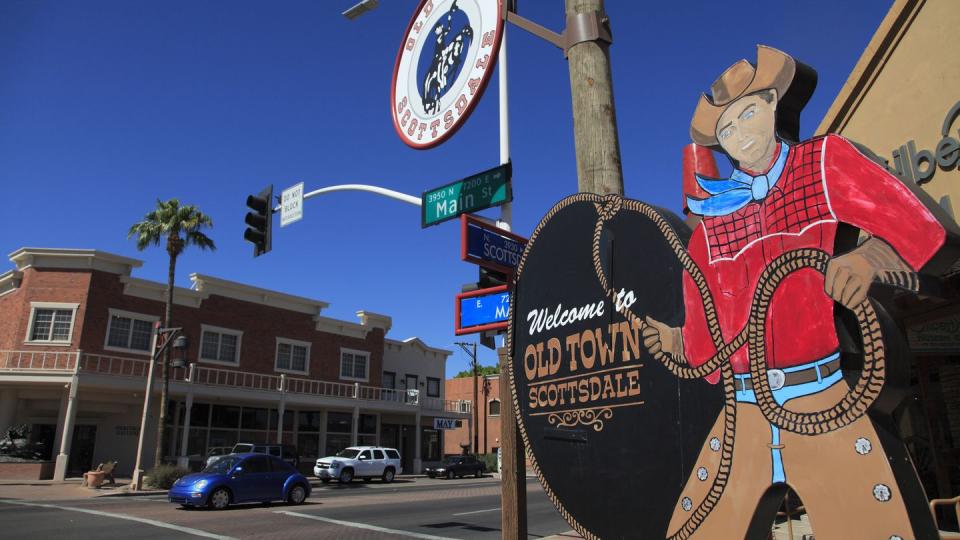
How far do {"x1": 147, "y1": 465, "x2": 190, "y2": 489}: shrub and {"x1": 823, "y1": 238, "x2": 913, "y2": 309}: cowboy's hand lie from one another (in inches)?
1028

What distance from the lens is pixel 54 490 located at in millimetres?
22875

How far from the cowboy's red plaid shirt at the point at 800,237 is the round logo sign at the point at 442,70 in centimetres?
394

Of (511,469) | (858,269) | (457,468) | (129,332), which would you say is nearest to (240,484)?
(511,469)

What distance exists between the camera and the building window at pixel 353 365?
40.0 m

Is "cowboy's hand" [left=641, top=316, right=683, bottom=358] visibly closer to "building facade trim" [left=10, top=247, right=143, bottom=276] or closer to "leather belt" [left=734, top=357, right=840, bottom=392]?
"leather belt" [left=734, top=357, right=840, bottom=392]

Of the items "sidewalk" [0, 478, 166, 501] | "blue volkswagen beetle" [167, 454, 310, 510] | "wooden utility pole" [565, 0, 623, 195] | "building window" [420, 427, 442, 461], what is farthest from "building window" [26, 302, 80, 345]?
"wooden utility pole" [565, 0, 623, 195]

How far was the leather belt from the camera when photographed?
11.4ft

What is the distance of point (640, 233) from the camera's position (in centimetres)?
493

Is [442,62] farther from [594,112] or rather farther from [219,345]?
[219,345]

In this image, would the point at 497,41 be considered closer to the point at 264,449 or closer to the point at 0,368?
the point at 264,449

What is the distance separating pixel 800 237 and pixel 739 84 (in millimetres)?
1179

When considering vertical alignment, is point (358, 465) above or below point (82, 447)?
below

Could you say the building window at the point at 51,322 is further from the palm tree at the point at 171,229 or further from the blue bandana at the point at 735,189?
the blue bandana at the point at 735,189

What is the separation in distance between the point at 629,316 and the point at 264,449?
2576 cm
